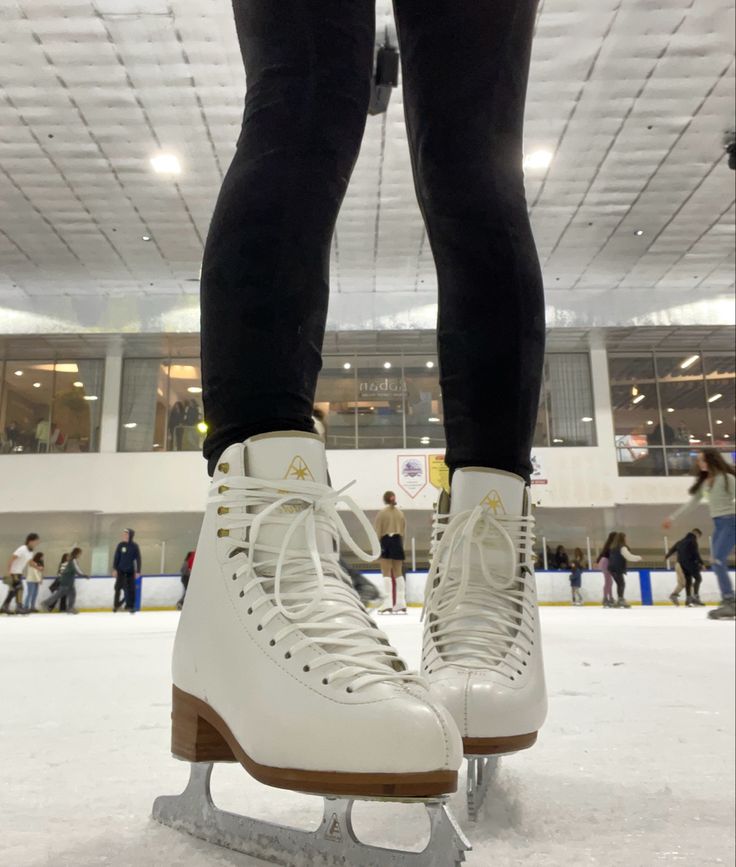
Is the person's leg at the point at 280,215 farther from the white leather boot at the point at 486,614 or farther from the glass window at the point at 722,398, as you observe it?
the glass window at the point at 722,398

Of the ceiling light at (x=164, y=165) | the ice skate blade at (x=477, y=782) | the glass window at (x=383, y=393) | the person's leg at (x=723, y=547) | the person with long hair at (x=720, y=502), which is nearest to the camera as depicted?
the ice skate blade at (x=477, y=782)

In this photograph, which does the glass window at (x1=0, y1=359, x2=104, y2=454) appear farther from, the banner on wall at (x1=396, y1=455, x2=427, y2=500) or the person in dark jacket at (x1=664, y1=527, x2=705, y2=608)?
the person in dark jacket at (x1=664, y1=527, x2=705, y2=608)

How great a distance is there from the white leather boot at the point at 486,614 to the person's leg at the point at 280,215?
0.15m

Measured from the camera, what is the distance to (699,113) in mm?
4738

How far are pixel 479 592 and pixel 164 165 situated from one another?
2.46 ft

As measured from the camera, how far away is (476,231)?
0.45 metres

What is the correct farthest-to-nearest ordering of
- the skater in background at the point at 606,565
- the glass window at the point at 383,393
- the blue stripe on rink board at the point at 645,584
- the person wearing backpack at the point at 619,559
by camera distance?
Result: the blue stripe on rink board at the point at 645,584
the person wearing backpack at the point at 619,559
the skater in background at the point at 606,565
the glass window at the point at 383,393

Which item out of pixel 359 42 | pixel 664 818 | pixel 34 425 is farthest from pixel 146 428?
pixel 664 818

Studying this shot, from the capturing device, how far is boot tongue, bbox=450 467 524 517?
16.9 inches

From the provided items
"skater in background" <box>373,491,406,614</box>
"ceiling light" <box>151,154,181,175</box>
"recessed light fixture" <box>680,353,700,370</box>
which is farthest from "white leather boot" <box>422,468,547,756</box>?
"recessed light fixture" <box>680,353,700,370</box>

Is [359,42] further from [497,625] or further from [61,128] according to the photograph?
[61,128]

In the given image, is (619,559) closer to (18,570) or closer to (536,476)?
(536,476)

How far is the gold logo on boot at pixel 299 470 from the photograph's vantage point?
1.05 ft

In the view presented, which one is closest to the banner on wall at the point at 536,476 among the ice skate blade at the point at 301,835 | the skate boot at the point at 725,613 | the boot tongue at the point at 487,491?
the boot tongue at the point at 487,491
